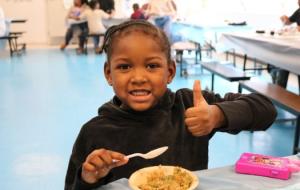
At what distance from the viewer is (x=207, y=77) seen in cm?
486

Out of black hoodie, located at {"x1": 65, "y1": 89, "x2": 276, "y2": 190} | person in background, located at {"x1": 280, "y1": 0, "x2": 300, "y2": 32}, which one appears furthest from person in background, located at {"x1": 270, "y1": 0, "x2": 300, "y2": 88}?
black hoodie, located at {"x1": 65, "y1": 89, "x2": 276, "y2": 190}

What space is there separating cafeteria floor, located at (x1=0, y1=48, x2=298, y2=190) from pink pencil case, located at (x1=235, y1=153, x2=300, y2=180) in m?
1.40

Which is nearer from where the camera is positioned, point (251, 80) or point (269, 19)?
point (251, 80)

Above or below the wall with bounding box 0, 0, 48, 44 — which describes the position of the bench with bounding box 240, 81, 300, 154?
below

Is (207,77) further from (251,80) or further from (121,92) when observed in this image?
(121,92)

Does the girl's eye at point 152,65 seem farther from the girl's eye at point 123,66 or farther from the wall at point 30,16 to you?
the wall at point 30,16

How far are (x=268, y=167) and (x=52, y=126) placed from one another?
2.41 meters

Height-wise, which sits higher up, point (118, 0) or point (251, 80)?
point (118, 0)

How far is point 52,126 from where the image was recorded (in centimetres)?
290

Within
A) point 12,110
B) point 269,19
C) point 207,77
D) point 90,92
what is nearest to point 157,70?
point 12,110

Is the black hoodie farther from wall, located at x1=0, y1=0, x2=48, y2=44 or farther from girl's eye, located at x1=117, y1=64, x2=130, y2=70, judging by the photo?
wall, located at x1=0, y1=0, x2=48, y2=44

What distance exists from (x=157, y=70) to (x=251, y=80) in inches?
92.7

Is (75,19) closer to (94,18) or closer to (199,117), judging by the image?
(94,18)

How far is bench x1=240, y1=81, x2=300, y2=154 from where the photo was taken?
217 centimetres
